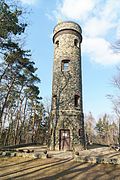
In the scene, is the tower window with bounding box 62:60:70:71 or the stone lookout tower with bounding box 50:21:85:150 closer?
the stone lookout tower with bounding box 50:21:85:150

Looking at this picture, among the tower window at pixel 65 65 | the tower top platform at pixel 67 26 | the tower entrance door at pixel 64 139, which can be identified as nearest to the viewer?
the tower entrance door at pixel 64 139

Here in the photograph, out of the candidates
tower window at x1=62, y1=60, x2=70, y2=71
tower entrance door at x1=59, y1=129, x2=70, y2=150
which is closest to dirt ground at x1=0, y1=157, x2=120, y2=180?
tower entrance door at x1=59, y1=129, x2=70, y2=150

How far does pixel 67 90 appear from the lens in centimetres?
1653

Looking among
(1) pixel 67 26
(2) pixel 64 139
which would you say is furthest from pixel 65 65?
(2) pixel 64 139

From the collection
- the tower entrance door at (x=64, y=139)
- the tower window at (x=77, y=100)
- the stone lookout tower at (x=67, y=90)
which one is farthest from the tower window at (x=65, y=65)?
the tower entrance door at (x=64, y=139)

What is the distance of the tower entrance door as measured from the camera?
15461mm

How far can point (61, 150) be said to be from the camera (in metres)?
15.3

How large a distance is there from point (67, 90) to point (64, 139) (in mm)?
3977

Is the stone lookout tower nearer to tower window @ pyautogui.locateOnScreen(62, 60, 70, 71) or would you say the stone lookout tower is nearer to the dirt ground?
tower window @ pyautogui.locateOnScreen(62, 60, 70, 71)

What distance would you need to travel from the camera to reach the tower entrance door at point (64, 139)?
1546 cm

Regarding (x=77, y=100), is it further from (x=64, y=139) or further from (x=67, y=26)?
(x=67, y=26)

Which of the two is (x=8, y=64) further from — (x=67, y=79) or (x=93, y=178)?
(x=93, y=178)

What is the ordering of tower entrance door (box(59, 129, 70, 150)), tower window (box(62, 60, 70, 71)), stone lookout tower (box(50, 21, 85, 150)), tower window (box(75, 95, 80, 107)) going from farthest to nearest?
1. tower window (box(62, 60, 70, 71))
2. tower window (box(75, 95, 80, 107))
3. stone lookout tower (box(50, 21, 85, 150))
4. tower entrance door (box(59, 129, 70, 150))

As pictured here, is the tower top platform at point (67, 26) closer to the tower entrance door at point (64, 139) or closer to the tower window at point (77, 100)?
the tower window at point (77, 100)
